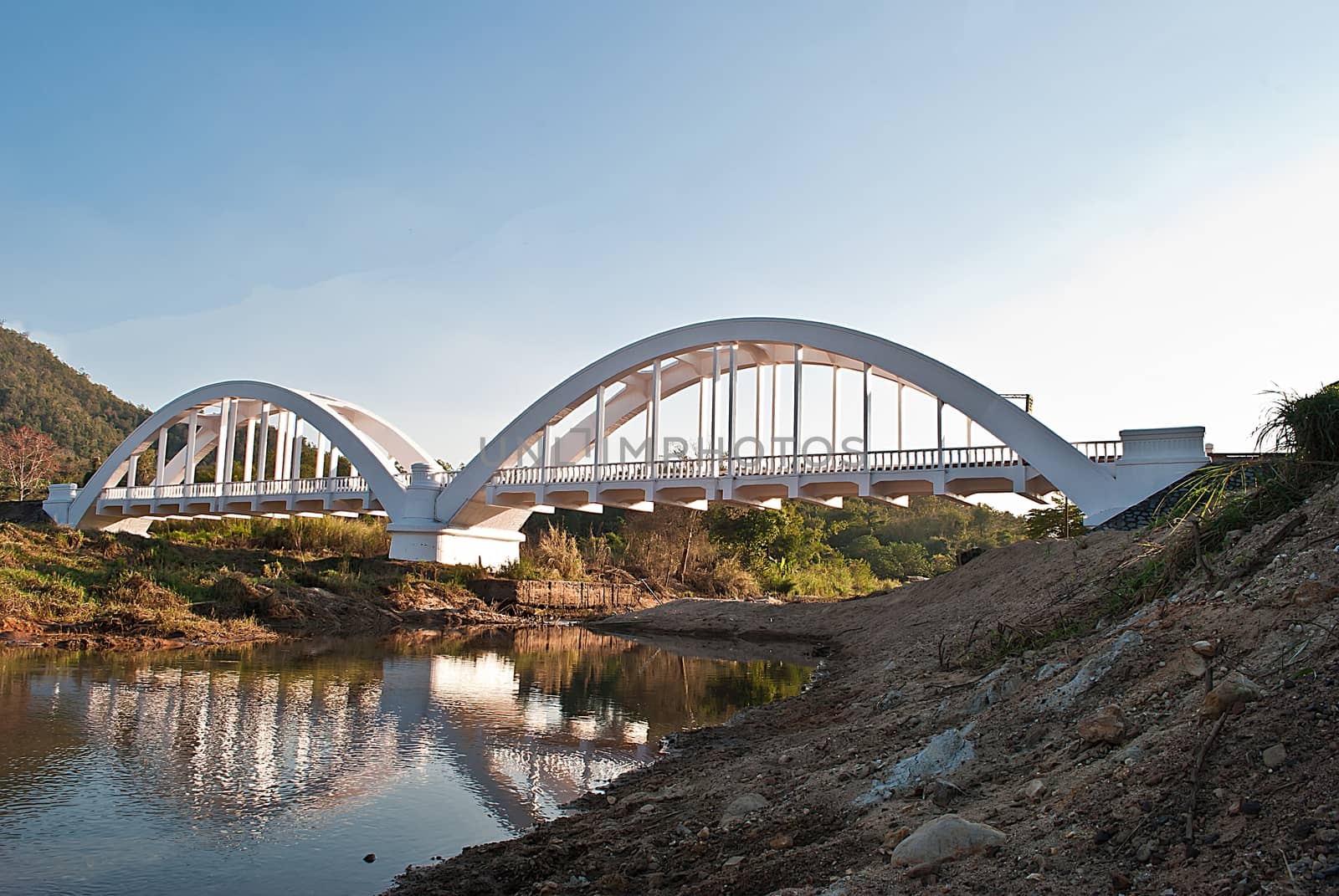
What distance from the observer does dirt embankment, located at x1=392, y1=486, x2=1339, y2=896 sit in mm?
3023

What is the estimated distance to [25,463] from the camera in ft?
174

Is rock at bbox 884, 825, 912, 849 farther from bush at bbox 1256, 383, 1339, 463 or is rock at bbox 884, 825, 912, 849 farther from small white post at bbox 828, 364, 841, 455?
small white post at bbox 828, 364, 841, 455

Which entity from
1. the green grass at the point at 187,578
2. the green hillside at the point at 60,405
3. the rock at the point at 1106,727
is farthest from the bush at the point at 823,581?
the green hillside at the point at 60,405

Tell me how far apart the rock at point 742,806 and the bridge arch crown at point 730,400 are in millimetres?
17262

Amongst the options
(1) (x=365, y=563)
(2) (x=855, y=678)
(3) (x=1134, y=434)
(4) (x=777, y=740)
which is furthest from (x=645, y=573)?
(4) (x=777, y=740)

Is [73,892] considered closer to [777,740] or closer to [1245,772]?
[777,740]

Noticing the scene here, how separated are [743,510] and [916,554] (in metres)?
19.1

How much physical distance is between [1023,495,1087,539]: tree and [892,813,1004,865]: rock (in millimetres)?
18936

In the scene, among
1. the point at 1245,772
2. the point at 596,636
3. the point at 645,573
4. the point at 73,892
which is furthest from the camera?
the point at 645,573

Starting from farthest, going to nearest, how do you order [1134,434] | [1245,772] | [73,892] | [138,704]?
[1134,434]
[138,704]
[73,892]
[1245,772]

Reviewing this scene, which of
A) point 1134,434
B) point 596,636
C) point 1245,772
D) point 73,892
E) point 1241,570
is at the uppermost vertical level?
point 1134,434

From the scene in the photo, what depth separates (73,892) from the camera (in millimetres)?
5000

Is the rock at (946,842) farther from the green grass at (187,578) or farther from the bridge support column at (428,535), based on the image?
the bridge support column at (428,535)

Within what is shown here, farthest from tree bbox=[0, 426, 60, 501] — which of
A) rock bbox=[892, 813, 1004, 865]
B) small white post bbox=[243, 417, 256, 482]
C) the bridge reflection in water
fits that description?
rock bbox=[892, 813, 1004, 865]
